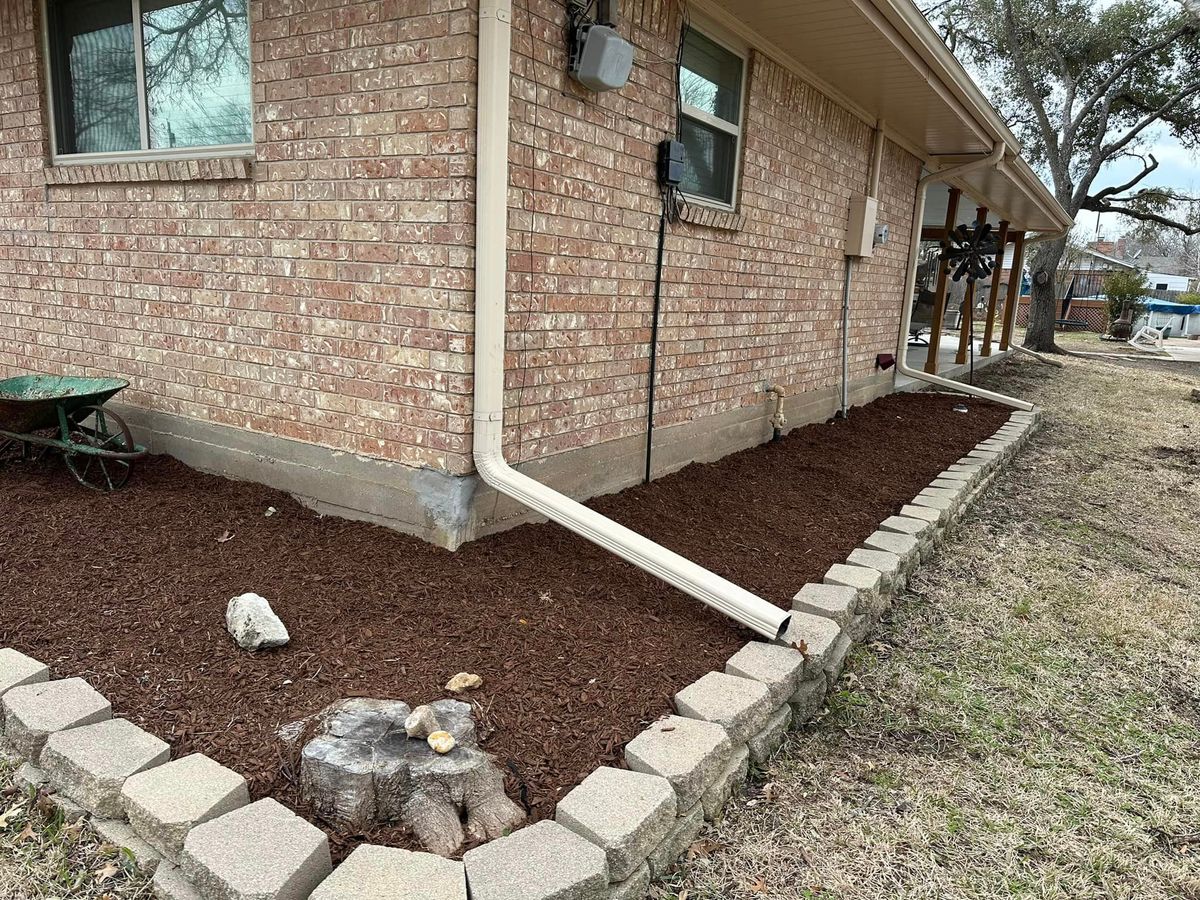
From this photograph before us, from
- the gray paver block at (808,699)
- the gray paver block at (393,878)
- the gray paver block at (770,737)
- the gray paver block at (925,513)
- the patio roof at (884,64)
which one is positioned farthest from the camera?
the patio roof at (884,64)

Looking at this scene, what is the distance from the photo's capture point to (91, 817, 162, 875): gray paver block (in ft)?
6.02

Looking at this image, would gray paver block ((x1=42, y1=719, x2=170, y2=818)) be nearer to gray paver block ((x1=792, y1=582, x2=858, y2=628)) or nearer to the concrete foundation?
the concrete foundation

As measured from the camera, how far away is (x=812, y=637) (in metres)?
2.86

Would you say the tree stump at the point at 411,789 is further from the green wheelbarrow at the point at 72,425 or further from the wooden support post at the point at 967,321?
the wooden support post at the point at 967,321

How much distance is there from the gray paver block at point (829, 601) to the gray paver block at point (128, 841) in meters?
2.29

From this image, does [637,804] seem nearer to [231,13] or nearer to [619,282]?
[619,282]

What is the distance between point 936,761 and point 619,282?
8.45ft

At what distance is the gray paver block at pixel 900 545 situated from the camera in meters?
3.87

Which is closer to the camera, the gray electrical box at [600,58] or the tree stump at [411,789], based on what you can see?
the tree stump at [411,789]

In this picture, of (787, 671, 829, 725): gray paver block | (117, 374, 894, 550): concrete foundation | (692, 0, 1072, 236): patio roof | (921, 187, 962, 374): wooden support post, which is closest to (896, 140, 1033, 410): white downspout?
(692, 0, 1072, 236): patio roof

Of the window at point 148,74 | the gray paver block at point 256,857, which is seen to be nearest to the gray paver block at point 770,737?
the gray paver block at point 256,857

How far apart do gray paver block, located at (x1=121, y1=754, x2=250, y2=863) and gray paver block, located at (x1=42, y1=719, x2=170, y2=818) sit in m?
0.05

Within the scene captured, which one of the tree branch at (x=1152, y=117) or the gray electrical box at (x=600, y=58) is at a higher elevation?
the tree branch at (x=1152, y=117)

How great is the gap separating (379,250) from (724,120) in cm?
271
